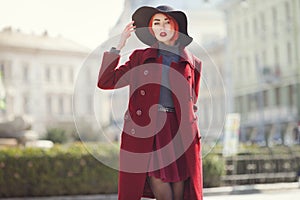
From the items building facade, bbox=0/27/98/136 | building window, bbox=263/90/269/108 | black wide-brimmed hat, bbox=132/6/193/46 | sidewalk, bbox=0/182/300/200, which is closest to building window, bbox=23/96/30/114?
building facade, bbox=0/27/98/136

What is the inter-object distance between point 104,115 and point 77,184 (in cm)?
738

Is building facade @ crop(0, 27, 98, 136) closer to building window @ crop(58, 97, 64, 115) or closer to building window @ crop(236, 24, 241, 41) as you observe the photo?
building window @ crop(58, 97, 64, 115)

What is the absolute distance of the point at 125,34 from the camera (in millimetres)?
3525

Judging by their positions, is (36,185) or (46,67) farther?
(46,67)

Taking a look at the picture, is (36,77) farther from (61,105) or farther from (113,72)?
(113,72)

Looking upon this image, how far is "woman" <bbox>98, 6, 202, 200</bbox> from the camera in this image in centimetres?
333

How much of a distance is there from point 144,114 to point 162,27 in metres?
0.54

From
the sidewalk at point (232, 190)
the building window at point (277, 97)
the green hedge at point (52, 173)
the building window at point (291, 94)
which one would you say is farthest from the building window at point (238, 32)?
the green hedge at point (52, 173)

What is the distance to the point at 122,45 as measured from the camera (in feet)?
11.5

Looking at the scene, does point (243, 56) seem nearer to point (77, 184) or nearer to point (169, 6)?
point (77, 184)

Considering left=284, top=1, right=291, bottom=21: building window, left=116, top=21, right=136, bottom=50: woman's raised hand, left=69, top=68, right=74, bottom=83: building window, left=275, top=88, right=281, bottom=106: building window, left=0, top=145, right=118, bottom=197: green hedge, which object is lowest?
left=0, top=145, right=118, bottom=197: green hedge

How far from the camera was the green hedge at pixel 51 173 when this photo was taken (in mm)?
10844

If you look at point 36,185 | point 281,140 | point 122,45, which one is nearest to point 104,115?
Answer: point 122,45

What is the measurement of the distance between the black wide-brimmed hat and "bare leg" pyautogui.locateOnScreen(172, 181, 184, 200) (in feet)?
2.70
